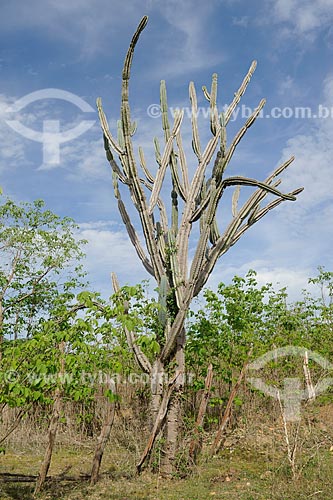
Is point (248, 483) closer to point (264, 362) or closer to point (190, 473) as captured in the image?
point (190, 473)

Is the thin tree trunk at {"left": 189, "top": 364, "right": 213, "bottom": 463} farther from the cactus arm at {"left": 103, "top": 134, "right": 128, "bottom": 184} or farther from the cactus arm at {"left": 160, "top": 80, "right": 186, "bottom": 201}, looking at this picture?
the cactus arm at {"left": 103, "top": 134, "right": 128, "bottom": 184}

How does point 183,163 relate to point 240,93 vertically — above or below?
below

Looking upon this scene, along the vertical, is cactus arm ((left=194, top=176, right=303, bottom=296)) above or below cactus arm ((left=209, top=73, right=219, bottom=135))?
below

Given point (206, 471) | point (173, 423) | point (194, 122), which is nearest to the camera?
point (206, 471)

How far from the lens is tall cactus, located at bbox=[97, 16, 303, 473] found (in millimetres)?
5879

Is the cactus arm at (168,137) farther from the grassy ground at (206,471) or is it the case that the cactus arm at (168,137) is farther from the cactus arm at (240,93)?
the grassy ground at (206,471)

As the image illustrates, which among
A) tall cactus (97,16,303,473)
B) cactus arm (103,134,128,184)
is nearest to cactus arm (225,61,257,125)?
tall cactus (97,16,303,473)

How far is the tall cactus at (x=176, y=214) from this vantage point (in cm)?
588

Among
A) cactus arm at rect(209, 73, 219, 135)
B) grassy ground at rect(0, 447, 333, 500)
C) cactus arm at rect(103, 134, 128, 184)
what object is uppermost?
cactus arm at rect(209, 73, 219, 135)

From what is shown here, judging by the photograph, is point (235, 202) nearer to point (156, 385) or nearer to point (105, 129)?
point (105, 129)

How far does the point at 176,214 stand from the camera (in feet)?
22.6

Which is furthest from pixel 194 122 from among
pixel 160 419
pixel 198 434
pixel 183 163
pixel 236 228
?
pixel 198 434

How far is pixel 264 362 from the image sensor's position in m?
7.75

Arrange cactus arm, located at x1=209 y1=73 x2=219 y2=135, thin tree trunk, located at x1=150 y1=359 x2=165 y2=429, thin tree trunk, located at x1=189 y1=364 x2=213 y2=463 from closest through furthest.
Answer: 1. thin tree trunk, located at x1=150 y1=359 x2=165 y2=429
2. thin tree trunk, located at x1=189 y1=364 x2=213 y2=463
3. cactus arm, located at x1=209 y1=73 x2=219 y2=135
